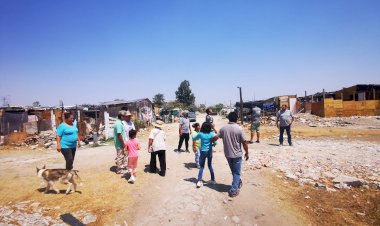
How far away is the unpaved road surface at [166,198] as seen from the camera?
4.75 m

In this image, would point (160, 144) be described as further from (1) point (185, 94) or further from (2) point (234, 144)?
(1) point (185, 94)

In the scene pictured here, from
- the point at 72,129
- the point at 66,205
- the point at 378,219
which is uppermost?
the point at 72,129

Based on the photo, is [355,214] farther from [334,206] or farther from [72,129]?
[72,129]

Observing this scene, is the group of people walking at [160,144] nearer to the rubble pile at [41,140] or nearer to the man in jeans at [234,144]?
the man in jeans at [234,144]

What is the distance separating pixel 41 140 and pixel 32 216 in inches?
545

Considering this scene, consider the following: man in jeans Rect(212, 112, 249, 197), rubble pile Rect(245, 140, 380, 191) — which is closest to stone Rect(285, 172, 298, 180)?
rubble pile Rect(245, 140, 380, 191)

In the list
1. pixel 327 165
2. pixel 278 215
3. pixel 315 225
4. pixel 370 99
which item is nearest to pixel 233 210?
pixel 278 215

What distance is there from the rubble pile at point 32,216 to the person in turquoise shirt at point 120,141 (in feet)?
8.31

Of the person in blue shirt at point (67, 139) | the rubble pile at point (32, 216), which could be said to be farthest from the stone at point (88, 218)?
the person in blue shirt at point (67, 139)

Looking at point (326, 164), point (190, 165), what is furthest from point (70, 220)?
point (326, 164)

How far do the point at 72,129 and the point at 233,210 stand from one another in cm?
419

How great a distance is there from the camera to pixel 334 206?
549 centimetres

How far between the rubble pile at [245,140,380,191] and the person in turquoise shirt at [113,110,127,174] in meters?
3.96

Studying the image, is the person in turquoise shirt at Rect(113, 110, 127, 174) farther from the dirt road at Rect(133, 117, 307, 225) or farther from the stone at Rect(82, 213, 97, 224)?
the stone at Rect(82, 213, 97, 224)
